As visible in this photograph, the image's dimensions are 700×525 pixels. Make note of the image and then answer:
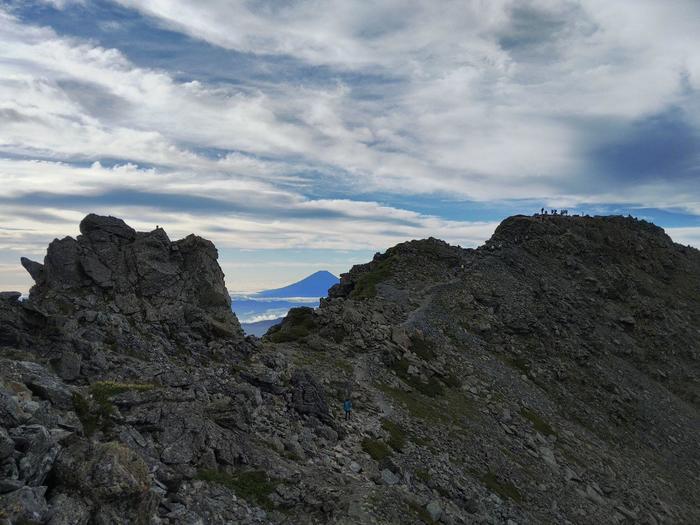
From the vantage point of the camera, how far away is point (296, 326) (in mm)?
59688

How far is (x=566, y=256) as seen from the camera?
99688 mm

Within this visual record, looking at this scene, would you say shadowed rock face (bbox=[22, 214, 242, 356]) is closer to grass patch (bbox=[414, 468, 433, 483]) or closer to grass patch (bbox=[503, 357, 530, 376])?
grass patch (bbox=[414, 468, 433, 483])

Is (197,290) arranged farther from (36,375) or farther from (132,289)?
(36,375)

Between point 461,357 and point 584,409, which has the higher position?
point 461,357

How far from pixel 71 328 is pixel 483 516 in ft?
101

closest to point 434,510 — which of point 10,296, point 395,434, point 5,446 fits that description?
point 395,434

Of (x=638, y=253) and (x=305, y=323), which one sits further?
(x=638, y=253)

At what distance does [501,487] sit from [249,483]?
2414 centimetres

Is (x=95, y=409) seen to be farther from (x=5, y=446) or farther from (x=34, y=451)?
(x=5, y=446)

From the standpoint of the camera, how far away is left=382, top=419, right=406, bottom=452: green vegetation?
36469mm

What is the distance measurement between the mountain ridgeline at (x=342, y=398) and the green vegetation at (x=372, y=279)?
0.70 metres

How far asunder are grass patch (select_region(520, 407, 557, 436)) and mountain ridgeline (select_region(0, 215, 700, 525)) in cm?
21

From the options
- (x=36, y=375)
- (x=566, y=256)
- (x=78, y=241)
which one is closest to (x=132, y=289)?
(x=78, y=241)

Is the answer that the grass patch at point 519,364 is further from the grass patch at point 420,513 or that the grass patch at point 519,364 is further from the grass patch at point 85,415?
the grass patch at point 85,415
